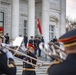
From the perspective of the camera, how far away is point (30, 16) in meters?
27.0

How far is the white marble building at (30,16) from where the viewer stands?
26.5m

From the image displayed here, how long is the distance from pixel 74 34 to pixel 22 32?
1110 inches

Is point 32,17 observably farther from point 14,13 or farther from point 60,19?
point 60,19

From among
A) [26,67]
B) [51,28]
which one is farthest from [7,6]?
[26,67]

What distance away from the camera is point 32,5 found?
27328mm

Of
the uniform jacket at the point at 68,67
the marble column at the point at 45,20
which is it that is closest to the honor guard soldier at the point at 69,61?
the uniform jacket at the point at 68,67

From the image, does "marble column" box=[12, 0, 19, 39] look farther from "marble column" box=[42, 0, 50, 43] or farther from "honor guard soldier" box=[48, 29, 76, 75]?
"honor guard soldier" box=[48, 29, 76, 75]

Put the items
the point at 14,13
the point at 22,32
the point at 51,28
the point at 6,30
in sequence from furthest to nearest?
the point at 51,28 < the point at 22,32 < the point at 6,30 < the point at 14,13

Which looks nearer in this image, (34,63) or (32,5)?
(34,63)

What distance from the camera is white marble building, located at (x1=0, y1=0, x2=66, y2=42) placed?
86.8 feet

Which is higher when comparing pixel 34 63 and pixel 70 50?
pixel 70 50

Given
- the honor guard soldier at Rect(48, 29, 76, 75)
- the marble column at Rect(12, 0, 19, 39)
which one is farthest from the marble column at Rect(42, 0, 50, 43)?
the honor guard soldier at Rect(48, 29, 76, 75)

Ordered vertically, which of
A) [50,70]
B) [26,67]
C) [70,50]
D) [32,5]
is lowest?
[26,67]

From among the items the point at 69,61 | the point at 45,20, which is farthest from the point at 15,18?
the point at 69,61
